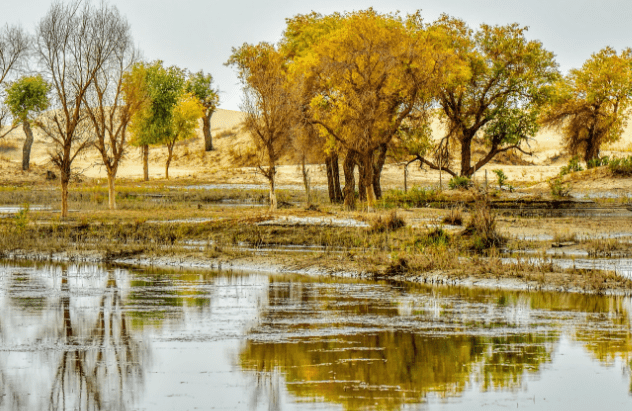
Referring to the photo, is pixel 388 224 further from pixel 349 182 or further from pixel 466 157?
pixel 466 157

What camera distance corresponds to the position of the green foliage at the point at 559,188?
152ft

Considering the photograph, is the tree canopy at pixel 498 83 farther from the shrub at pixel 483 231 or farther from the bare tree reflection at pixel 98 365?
the bare tree reflection at pixel 98 365

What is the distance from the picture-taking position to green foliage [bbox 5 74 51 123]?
7478cm

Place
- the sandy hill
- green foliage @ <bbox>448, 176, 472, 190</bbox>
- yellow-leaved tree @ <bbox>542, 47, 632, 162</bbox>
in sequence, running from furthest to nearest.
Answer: the sandy hill, yellow-leaved tree @ <bbox>542, 47, 632, 162</bbox>, green foliage @ <bbox>448, 176, 472, 190</bbox>

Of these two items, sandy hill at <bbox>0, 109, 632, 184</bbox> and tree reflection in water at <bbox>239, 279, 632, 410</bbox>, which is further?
sandy hill at <bbox>0, 109, 632, 184</bbox>

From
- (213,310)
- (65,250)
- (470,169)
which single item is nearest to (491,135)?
(470,169)

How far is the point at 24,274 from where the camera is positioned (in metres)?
20.2

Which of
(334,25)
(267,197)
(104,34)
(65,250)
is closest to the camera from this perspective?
(65,250)

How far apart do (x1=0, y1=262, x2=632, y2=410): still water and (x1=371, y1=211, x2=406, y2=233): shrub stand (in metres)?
9.57

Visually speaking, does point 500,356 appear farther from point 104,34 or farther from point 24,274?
point 104,34

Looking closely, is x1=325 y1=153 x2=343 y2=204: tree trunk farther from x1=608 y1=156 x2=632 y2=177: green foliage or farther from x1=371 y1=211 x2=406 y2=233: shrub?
x1=371 y1=211 x2=406 y2=233: shrub

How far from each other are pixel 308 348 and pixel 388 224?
54.2 ft

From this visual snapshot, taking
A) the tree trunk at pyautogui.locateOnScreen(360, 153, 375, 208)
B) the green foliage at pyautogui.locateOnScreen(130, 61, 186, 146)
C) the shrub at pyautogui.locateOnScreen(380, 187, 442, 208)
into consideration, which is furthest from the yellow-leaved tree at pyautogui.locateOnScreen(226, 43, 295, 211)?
the green foliage at pyautogui.locateOnScreen(130, 61, 186, 146)

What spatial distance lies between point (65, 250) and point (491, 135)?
101 ft
